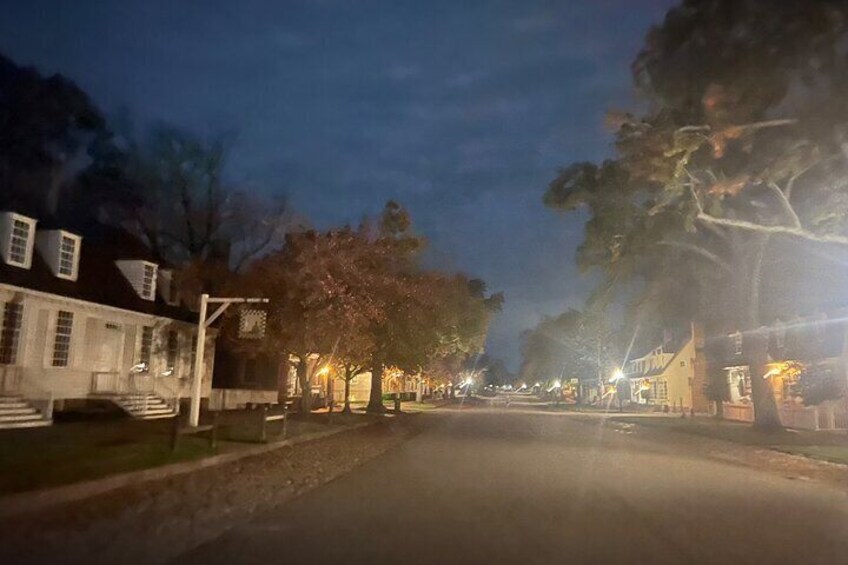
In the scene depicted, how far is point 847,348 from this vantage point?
131 feet

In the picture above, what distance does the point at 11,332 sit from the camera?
25.3 metres

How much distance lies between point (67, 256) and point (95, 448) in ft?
40.3

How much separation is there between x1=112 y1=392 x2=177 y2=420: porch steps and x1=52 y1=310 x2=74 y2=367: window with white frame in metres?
2.82

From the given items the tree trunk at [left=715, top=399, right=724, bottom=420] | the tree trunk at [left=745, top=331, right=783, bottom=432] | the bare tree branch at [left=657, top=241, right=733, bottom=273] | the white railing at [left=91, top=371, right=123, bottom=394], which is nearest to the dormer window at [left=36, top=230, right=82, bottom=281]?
the white railing at [left=91, top=371, right=123, bottom=394]

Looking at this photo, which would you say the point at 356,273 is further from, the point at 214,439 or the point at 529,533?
the point at 529,533

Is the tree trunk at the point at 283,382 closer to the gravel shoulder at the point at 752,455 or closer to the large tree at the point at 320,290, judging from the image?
the large tree at the point at 320,290

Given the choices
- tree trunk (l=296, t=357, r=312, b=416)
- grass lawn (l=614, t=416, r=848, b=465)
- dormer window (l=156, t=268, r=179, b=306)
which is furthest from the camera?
dormer window (l=156, t=268, r=179, b=306)

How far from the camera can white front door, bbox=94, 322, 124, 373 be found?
30.1 m

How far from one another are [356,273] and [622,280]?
13438 millimetres

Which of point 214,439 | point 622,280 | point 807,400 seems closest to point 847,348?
point 807,400

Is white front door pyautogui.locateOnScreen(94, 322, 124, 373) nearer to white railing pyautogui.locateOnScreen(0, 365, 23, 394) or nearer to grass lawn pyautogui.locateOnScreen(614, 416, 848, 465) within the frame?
white railing pyautogui.locateOnScreen(0, 365, 23, 394)

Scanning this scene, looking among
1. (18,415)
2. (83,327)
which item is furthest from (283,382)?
(18,415)

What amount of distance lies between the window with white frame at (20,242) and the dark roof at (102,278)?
35cm

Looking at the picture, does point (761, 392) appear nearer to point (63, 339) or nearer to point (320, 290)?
point (320, 290)
